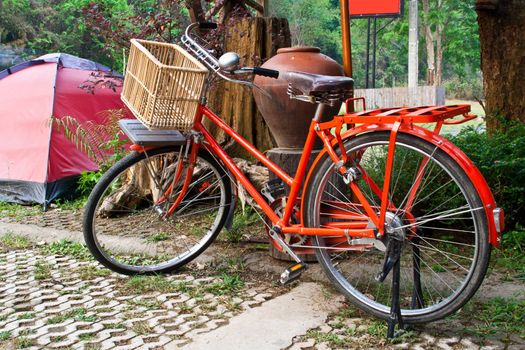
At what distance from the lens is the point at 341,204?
3.07m

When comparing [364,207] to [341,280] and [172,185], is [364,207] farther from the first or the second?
[172,185]

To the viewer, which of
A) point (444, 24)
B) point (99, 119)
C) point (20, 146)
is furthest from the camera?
point (444, 24)

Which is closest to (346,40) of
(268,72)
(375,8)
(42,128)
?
(268,72)

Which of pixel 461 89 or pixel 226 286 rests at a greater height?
pixel 461 89

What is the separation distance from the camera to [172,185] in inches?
142

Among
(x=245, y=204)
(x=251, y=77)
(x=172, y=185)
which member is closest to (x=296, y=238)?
(x=172, y=185)

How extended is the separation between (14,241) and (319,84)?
3.18 metres

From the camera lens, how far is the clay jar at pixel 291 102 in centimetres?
385

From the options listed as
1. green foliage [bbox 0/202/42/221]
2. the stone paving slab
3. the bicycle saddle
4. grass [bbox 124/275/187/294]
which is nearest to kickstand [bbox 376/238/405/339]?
the stone paving slab

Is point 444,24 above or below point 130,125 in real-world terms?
above

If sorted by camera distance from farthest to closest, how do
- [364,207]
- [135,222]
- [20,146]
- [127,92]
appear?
[20,146] < [135,222] < [127,92] < [364,207]

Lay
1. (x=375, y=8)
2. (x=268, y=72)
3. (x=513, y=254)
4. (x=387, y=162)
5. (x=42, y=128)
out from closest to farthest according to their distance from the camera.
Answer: (x=387, y=162)
(x=268, y=72)
(x=513, y=254)
(x=42, y=128)
(x=375, y=8)

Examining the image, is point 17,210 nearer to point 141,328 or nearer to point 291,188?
point 141,328

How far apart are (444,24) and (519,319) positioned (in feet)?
102
